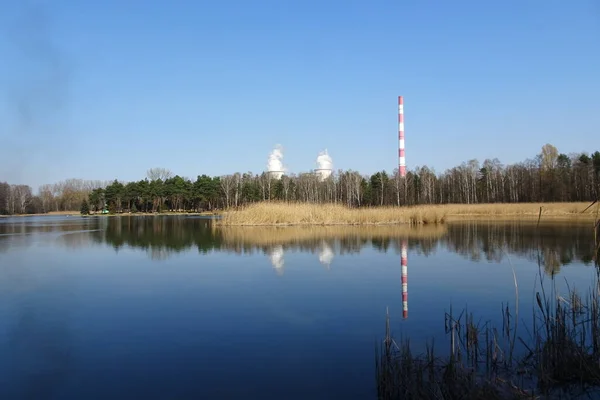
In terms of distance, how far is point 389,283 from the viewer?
745 cm

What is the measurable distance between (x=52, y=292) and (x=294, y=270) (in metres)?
4.19

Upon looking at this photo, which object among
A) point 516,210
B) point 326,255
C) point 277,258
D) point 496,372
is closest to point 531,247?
point 326,255

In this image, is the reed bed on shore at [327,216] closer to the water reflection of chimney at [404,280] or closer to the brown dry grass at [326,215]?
the brown dry grass at [326,215]

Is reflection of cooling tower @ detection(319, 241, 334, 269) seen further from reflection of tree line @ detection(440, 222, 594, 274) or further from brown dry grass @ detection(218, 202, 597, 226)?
brown dry grass @ detection(218, 202, 597, 226)

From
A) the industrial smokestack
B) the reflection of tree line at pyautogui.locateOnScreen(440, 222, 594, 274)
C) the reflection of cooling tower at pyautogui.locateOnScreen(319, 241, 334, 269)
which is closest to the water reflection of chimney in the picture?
the reflection of tree line at pyautogui.locateOnScreen(440, 222, 594, 274)

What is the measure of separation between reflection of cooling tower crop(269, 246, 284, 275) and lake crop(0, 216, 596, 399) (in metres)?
0.06

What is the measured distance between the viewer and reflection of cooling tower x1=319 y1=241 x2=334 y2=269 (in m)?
10.1

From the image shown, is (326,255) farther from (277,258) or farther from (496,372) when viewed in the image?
(496,372)

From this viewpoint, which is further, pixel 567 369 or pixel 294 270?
pixel 294 270

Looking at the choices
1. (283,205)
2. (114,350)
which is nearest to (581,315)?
(114,350)

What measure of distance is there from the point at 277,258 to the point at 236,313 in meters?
5.10

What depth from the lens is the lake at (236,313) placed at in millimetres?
3711

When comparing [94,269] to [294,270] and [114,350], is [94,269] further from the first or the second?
[114,350]

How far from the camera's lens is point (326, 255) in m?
11.2
